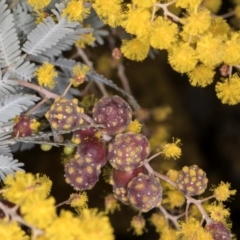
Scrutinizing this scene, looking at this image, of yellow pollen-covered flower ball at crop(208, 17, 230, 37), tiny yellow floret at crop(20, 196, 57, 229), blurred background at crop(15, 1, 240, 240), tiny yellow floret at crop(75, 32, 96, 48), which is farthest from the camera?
blurred background at crop(15, 1, 240, 240)

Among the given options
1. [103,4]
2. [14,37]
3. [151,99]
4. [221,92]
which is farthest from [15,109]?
[151,99]

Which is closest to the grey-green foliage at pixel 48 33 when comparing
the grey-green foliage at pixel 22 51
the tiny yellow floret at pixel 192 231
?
the grey-green foliage at pixel 22 51

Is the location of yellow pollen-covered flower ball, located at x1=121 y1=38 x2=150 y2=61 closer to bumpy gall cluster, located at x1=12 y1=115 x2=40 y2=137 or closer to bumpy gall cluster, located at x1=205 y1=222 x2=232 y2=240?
bumpy gall cluster, located at x1=12 y1=115 x2=40 y2=137

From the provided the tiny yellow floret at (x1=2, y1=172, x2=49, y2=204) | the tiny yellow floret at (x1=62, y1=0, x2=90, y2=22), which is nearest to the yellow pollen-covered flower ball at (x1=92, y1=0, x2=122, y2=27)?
the tiny yellow floret at (x1=62, y1=0, x2=90, y2=22)

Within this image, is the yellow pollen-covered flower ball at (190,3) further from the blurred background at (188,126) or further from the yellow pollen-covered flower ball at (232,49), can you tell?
the blurred background at (188,126)

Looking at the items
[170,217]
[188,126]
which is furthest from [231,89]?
→ [188,126]

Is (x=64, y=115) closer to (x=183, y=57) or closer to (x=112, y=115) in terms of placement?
(x=112, y=115)
